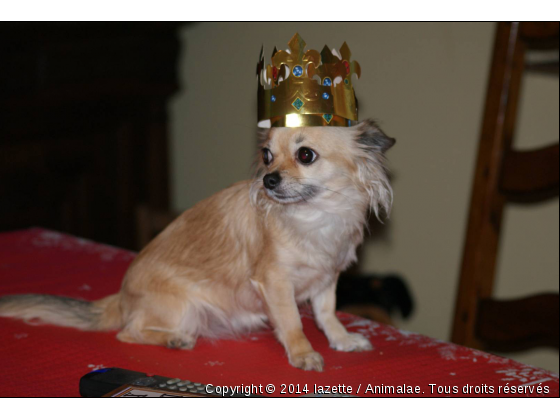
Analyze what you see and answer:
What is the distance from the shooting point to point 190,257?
1.38 m

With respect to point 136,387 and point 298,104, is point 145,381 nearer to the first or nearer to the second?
point 136,387

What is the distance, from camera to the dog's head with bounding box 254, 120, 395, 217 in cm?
125

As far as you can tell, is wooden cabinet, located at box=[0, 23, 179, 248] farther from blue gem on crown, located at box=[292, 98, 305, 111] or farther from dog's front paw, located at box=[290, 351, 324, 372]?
dog's front paw, located at box=[290, 351, 324, 372]

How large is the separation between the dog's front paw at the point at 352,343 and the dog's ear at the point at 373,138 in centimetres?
41

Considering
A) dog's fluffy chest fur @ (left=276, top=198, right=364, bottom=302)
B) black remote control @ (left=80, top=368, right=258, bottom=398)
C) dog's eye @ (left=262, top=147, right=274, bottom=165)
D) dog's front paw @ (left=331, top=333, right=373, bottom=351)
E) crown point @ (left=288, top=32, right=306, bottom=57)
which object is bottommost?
dog's front paw @ (left=331, top=333, right=373, bottom=351)

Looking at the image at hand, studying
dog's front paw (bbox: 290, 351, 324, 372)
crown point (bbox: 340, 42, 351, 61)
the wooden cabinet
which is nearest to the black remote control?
dog's front paw (bbox: 290, 351, 324, 372)

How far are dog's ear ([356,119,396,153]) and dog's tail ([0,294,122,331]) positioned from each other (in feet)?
2.23

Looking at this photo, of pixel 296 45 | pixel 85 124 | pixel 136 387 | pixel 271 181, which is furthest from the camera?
pixel 85 124

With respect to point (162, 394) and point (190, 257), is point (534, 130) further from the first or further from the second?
point (162, 394)

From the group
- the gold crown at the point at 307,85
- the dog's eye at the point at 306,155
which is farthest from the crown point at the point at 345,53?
the dog's eye at the point at 306,155

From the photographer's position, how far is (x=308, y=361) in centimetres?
111

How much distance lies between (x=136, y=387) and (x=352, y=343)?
53 cm

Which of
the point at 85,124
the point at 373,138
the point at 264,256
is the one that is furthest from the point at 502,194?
the point at 85,124
